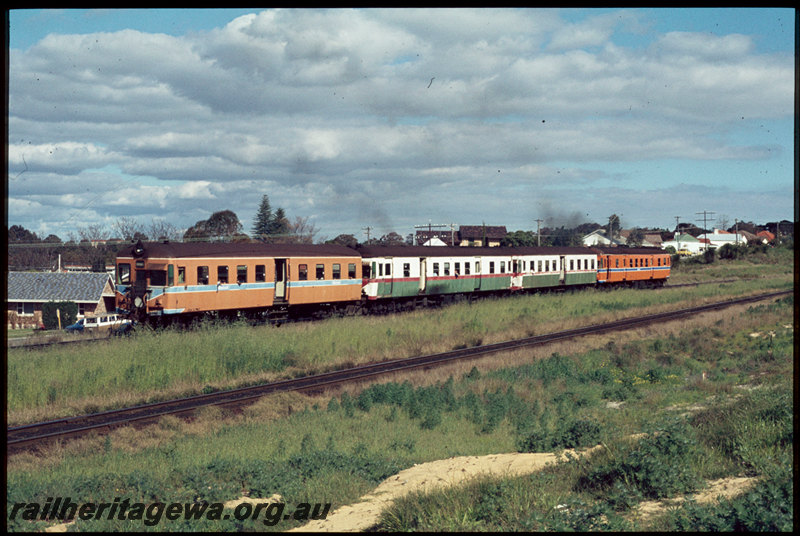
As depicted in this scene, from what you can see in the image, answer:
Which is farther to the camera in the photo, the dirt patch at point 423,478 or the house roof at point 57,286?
the house roof at point 57,286

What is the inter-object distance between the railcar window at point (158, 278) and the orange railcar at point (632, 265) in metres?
35.7

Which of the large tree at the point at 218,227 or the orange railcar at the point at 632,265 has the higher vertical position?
the large tree at the point at 218,227

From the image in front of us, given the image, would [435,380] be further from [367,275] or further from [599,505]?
[367,275]

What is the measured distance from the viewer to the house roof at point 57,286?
67.2 meters

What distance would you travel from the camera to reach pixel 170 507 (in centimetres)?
827

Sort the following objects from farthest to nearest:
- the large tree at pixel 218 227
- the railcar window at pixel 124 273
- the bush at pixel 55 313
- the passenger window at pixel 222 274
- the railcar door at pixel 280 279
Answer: the large tree at pixel 218 227, the bush at pixel 55 313, the railcar door at pixel 280 279, the passenger window at pixel 222 274, the railcar window at pixel 124 273

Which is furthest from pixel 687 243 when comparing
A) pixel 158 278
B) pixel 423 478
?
pixel 423 478

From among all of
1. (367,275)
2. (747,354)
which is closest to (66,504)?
(747,354)

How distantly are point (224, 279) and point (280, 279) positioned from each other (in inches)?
124

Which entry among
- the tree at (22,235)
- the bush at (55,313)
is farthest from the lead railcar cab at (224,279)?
the tree at (22,235)

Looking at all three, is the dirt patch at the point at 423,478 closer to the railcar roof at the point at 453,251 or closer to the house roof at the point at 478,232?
the railcar roof at the point at 453,251

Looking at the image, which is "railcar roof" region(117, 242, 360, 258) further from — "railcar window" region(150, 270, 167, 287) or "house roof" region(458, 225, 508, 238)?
"house roof" region(458, 225, 508, 238)

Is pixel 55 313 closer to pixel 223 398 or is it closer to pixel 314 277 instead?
pixel 314 277

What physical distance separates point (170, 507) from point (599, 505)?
17.3ft
